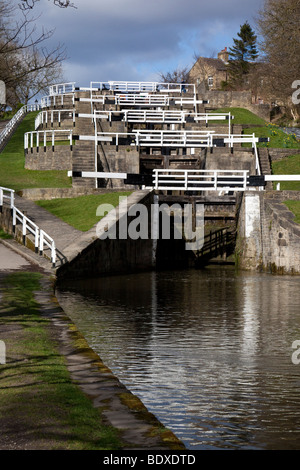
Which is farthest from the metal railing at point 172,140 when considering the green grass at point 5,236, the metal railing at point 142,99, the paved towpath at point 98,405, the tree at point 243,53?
the tree at point 243,53

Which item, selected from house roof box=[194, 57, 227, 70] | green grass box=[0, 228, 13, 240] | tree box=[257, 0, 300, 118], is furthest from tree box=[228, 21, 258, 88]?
green grass box=[0, 228, 13, 240]

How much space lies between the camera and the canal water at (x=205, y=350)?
8016 millimetres

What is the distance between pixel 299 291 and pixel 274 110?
58.8 metres

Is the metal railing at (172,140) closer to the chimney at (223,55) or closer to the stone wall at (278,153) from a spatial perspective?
the stone wall at (278,153)

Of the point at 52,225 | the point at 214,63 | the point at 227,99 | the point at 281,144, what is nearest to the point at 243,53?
the point at 214,63

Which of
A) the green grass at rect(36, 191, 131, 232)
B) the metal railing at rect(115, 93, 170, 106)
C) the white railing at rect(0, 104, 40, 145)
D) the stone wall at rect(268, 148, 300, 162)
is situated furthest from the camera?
the metal railing at rect(115, 93, 170, 106)

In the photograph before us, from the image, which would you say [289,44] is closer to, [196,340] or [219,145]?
[219,145]

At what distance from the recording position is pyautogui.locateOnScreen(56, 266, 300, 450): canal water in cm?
802

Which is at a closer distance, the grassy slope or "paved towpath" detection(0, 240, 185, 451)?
"paved towpath" detection(0, 240, 185, 451)

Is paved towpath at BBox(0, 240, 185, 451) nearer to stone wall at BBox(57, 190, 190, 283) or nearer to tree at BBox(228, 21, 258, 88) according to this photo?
stone wall at BBox(57, 190, 190, 283)

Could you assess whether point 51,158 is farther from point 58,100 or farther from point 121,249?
point 58,100

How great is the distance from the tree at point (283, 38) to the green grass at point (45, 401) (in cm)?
4232

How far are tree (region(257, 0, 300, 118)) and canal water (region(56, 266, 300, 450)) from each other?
30759mm
